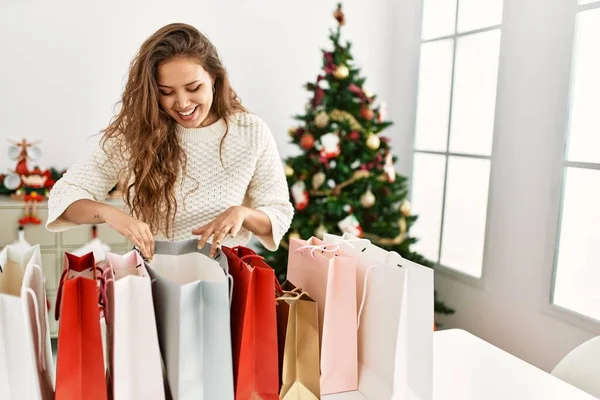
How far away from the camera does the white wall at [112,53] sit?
327cm

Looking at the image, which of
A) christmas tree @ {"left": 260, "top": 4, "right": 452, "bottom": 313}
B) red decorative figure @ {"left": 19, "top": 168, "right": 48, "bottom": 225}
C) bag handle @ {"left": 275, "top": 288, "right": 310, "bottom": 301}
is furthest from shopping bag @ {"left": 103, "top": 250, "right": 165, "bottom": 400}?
Answer: red decorative figure @ {"left": 19, "top": 168, "right": 48, "bottom": 225}

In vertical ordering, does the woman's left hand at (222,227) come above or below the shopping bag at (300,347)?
above

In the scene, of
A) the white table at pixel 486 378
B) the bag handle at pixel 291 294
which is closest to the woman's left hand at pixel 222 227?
the bag handle at pixel 291 294

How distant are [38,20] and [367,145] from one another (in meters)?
1.98

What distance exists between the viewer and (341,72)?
10.1ft

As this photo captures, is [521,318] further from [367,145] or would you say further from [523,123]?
[367,145]

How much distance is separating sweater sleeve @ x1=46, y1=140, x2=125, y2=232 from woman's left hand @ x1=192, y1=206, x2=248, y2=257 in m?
0.36

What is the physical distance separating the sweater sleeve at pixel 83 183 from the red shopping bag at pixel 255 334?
595mm

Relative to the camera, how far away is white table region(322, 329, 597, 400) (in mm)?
1303

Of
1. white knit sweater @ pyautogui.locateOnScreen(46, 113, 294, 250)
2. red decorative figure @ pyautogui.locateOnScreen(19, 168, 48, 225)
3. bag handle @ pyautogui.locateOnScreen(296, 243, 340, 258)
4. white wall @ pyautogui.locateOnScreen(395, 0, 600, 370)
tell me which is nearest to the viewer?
bag handle @ pyautogui.locateOnScreen(296, 243, 340, 258)

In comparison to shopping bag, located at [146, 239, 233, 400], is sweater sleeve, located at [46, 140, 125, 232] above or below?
above

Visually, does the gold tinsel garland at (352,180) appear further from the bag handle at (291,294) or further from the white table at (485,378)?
the bag handle at (291,294)

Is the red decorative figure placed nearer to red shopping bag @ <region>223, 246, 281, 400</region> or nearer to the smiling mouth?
the smiling mouth

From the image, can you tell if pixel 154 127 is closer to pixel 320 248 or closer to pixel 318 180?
pixel 320 248
